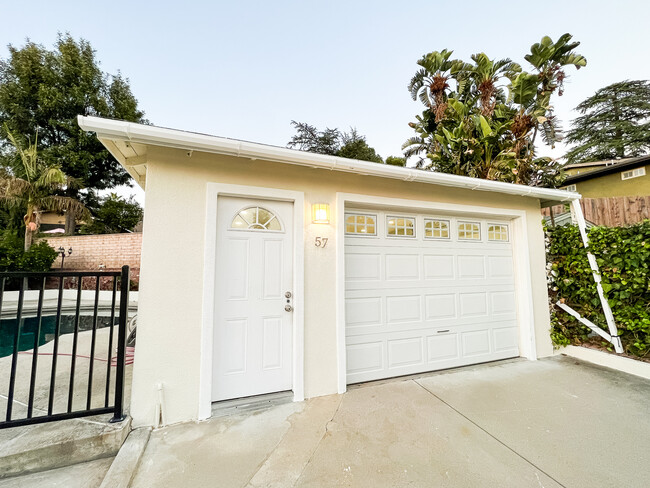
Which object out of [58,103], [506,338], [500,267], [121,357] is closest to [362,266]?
[500,267]

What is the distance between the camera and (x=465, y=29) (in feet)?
25.1

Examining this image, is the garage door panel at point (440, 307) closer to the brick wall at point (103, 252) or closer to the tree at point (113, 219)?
the brick wall at point (103, 252)

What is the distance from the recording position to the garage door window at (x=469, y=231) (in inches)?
168

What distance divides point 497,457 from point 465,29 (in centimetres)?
993

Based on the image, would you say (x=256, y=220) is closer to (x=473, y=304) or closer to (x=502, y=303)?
(x=473, y=304)

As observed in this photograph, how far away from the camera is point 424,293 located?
393 centimetres

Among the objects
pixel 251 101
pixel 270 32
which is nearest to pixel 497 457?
pixel 270 32

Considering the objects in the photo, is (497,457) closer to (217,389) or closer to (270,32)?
(217,389)

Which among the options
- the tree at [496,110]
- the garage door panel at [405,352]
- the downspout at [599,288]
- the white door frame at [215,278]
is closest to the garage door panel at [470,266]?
the garage door panel at [405,352]

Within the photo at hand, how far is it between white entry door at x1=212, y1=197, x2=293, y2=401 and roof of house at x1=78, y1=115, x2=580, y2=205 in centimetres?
57

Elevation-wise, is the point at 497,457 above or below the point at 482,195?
below

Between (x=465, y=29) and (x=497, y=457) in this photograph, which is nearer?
(x=497, y=457)

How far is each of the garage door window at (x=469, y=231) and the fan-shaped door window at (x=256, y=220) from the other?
2.90 m

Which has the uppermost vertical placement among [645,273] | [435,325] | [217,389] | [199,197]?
[199,197]
